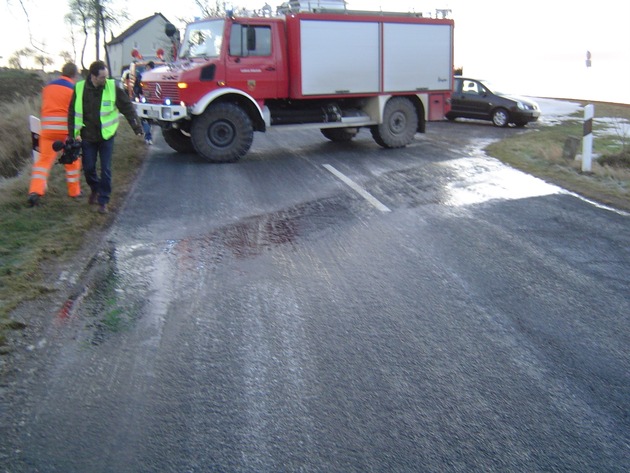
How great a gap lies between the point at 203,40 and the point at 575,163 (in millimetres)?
7523

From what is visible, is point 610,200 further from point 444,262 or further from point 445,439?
point 445,439

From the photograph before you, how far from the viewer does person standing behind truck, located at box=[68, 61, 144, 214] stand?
8266 millimetres

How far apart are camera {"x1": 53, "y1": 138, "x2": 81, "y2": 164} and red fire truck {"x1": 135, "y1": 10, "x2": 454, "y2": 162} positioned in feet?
13.8

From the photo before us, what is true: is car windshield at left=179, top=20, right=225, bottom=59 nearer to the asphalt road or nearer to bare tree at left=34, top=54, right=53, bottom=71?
the asphalt road

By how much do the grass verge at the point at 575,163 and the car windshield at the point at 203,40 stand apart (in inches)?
238

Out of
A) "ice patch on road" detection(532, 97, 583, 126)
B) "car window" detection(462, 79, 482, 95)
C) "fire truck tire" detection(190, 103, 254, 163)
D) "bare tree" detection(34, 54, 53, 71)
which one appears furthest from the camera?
"bare tree" detection(34, 54, 53, 71)

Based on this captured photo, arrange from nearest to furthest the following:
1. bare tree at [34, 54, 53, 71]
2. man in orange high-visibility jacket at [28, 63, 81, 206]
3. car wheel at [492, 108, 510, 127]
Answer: man in orange high-visibility jacket at [28, 63, 81, 206] < car wheel at [492, 108, 510, 127] < bare tree at [34, 54, 53, 71]

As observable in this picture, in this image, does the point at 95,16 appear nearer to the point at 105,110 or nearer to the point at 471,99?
the point at 471,99

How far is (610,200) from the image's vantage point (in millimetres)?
9383

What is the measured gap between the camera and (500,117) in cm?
2261

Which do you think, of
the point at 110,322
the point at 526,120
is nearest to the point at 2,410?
the point at 110,322

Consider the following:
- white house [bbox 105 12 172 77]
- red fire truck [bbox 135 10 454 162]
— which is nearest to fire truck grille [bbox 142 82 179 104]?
red fire truck [bbox 135 10 454 162]

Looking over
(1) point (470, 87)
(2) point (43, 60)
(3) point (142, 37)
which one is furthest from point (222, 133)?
(3) point (142, 37)

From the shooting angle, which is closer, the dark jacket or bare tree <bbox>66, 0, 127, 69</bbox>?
the dark jacket
